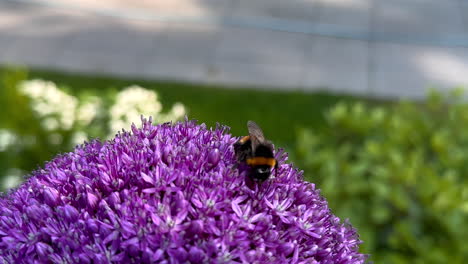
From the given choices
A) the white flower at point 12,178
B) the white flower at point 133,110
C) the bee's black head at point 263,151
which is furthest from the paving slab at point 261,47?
the bee's black head at point 263,151

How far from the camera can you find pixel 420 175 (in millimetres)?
5090

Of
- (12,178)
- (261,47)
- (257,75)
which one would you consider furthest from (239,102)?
(12,178)

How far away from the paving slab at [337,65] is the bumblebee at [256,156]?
6654 millimetres

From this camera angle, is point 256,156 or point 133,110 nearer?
point 256,156

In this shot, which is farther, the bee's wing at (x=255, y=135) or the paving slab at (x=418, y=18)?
the paving slab at (x=418, y=18)

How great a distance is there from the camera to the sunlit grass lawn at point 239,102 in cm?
740

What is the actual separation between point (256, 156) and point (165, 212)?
1.25ft

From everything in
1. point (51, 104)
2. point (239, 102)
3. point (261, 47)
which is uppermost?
point (261, 47)

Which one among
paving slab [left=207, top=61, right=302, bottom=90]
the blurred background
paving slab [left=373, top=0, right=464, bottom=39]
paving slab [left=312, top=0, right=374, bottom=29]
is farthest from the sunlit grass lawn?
paving slab [left=373, top=0, right=464, bottom=39]

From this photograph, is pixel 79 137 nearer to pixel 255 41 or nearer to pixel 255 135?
pixel 255 135

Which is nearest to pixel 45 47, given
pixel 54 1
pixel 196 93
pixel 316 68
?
pixel 54 1

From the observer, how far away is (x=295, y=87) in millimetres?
8586

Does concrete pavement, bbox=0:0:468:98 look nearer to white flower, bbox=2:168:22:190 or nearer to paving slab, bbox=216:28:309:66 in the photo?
paving slab, bbox=216:28:309:66

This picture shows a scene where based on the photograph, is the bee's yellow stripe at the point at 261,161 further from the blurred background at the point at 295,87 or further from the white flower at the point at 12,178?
the white flower at the point at 12,178
